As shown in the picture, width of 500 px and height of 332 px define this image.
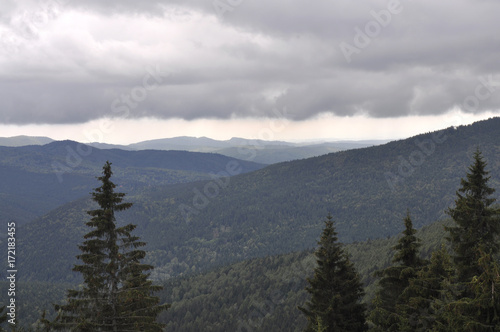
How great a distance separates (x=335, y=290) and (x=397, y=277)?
5024mm

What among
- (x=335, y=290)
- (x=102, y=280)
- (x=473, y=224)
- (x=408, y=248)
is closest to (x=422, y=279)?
(x=408, y=248)

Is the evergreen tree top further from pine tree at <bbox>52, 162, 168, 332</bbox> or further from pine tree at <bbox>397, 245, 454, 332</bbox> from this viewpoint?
pine tree at <bbox>52, 162, 168, 332</bbox>

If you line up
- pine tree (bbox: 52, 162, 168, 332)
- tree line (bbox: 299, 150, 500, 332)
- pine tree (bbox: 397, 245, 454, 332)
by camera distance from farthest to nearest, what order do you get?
pine tree (bbox: 52, 162, 168, 332), pine tree (bbox: 397, 245, 454, 332), tree line (bbox: 299, 150, 500, 332)

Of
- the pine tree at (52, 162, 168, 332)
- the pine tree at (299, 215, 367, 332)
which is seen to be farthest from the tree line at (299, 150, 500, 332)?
the pine tree at (52, 162, 168, 332)

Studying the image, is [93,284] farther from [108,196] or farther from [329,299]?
[329,299]

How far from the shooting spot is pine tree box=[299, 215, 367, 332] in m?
31.8

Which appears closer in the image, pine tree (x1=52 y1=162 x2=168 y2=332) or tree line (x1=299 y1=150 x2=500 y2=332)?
tree line (x1=299 y1=150 x2=500 y2=332)

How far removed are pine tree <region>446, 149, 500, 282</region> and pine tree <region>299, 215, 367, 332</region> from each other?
765 cm

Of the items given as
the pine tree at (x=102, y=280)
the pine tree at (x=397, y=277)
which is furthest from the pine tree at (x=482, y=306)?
the pine tree at (x=102, y=280)

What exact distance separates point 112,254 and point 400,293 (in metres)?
18.1

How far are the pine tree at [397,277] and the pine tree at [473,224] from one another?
246cm

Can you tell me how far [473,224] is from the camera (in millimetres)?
27328

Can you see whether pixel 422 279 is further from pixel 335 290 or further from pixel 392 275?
pixel 335 290

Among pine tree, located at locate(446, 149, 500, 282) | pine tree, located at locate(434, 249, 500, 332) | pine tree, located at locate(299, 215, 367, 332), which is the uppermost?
pine tree, located at locate(446, 149, 500, 282)
